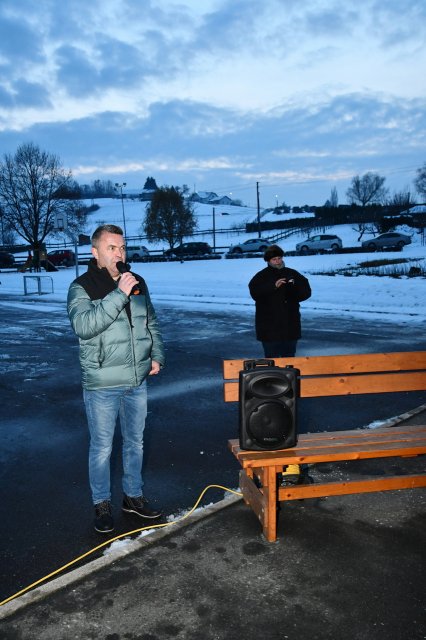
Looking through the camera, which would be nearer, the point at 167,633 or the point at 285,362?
the point at 167,633

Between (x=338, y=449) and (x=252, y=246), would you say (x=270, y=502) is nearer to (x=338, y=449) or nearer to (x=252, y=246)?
(x=338, y=449)

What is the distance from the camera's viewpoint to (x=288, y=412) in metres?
3.76

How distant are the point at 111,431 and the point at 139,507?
0.65 meters

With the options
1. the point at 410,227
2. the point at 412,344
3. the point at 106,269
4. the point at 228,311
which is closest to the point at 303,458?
the point at 106,269

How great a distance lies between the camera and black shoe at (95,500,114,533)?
3949 millimetres

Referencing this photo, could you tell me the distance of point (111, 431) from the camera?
3.97 metres

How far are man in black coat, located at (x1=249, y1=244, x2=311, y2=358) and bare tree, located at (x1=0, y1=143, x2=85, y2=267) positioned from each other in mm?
42949

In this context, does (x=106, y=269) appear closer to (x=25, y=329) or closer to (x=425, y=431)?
(x=425, y=431)

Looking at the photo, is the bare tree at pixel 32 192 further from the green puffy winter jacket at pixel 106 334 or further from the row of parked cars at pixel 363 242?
the green puffy winter jacket at pixel 106 334

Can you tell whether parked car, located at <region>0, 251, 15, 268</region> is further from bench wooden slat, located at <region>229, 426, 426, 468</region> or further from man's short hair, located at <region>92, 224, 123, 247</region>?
bench wooden slat, located at <region>229, 426, 426, 468</region>

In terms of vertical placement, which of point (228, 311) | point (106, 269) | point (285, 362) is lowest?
point (228, 311)

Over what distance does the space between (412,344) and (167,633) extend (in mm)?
8742

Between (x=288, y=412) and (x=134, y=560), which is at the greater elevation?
(x=288, y=412)

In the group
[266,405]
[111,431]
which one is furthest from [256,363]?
[111,431]
